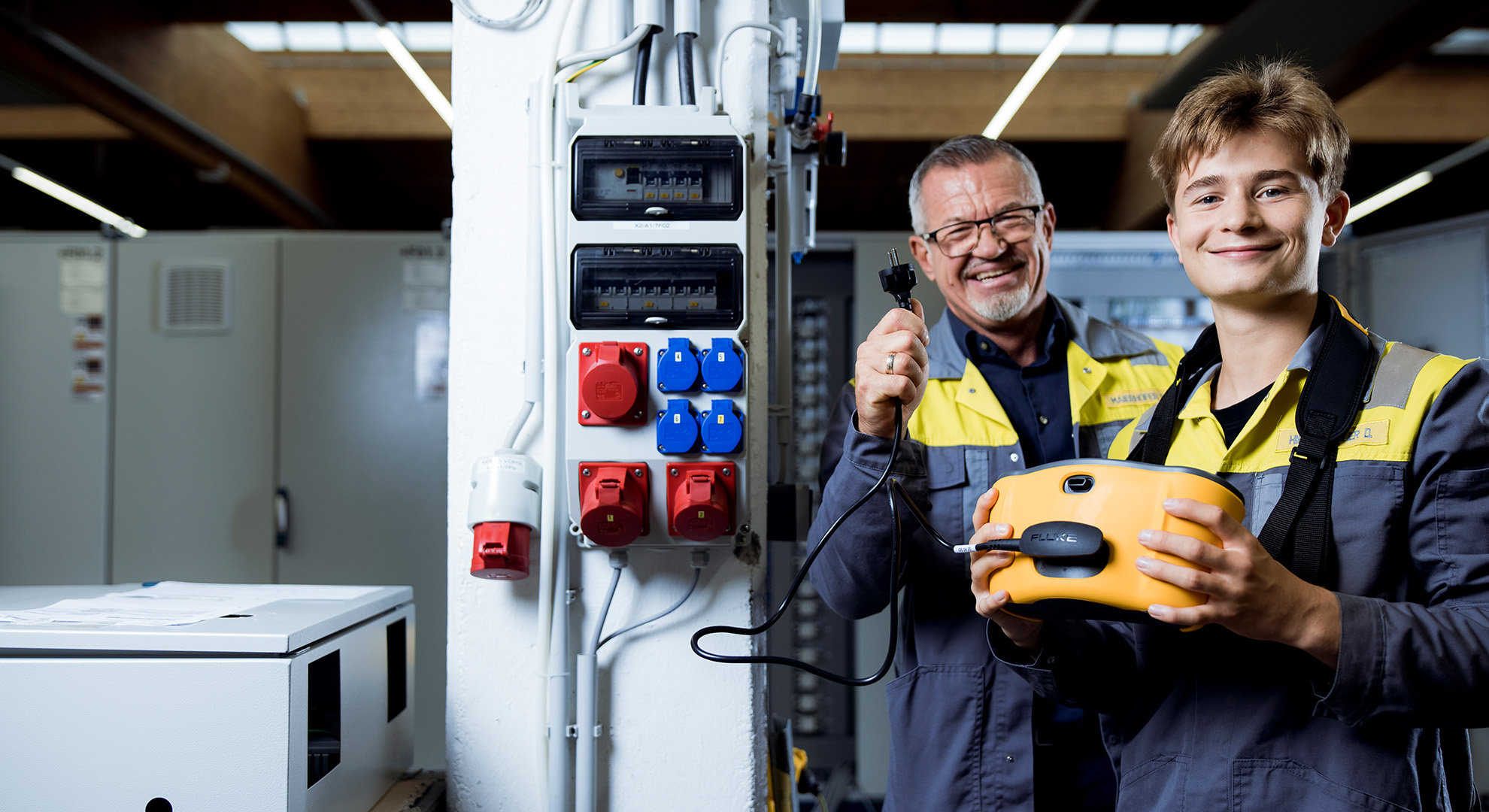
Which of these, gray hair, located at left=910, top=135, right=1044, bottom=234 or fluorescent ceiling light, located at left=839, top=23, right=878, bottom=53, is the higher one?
fluorescent ceiling light, located at left=839, top=23, right=878, bottom=53

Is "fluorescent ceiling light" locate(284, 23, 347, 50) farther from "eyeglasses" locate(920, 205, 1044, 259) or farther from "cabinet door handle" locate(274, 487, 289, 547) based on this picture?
"eyeglasses" locate(920, 205, 1044, 259)

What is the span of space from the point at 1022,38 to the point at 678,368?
16.3 feet

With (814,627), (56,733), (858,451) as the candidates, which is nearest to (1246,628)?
(858,451)

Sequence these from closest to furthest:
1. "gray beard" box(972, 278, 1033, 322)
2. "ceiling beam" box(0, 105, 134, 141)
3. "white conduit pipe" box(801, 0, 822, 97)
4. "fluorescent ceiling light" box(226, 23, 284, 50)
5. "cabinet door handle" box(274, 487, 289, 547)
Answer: "white conduit pipe" box(801, 0, 822, 97) < "gray beard" box(972, 278, 1033, 322) < "cabinet door handle" box(274, 487, 289, 547) < "ceiling beam" box(0, 105, 134, 141) < "fluorescent ceiling light" box(226, 23, 284, 50)

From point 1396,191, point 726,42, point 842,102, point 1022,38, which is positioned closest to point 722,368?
point 726,42

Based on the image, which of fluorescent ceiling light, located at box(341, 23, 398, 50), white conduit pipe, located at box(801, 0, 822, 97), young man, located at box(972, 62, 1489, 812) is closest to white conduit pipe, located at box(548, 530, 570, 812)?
young man, located at box(972, 62, 1489, 812)

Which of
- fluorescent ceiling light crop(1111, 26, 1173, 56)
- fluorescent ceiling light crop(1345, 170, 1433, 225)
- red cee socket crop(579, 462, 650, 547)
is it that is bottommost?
red cee socket crop(579, 462, 650, 547)

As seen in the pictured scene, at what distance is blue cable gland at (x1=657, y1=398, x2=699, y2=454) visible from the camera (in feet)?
3.21

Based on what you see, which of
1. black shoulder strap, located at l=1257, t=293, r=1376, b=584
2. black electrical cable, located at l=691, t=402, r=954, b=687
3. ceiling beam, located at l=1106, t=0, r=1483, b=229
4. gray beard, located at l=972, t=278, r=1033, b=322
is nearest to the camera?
black shoulder strap, located at l=1257, t=293, r=1376, b=584

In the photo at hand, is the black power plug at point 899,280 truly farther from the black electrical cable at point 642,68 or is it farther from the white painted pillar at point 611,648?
the black electrical cable at point 642,68

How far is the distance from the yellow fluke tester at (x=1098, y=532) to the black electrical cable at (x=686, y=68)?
2.08 feet

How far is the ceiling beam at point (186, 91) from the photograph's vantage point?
3.51 m

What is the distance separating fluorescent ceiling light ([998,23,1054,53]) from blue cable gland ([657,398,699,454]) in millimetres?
4643

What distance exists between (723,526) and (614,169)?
46 centimetres
